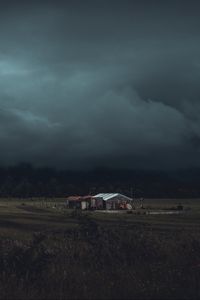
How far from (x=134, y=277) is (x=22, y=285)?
2881mm

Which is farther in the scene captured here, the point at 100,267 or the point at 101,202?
the point at 101,202

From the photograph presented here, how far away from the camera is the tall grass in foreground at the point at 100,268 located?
1163 cm

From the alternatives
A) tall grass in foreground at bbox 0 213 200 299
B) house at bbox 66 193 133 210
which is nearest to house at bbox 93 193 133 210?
house at bbox 66 193 133 210

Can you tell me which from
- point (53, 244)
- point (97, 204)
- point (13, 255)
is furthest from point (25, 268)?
point (97, 204)

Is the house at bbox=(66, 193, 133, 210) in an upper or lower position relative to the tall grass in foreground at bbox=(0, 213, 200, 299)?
upper

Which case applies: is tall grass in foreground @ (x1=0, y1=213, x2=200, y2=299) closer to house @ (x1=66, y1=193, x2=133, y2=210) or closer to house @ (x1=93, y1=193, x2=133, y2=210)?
house @ (x1=93, y1=193, x2=133, y2=210)

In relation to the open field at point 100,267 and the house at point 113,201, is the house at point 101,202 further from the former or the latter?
the open field at point 100,267

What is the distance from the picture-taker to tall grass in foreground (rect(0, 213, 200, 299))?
458 inches

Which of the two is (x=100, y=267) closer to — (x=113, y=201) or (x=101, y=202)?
(x=101, y=202)

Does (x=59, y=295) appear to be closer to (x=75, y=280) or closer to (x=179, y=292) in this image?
(x=75, y=280)

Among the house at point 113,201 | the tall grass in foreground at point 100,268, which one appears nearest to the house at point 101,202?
the house at point 113,201

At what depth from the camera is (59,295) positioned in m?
11.2

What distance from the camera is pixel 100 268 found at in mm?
14078

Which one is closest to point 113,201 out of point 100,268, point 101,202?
point 101,202
